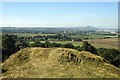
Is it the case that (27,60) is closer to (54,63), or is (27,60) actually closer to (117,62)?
(54,63)

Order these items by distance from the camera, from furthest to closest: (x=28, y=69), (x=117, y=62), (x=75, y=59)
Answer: (x=117, y=62)
(x=75, y=59)
(x=28, y=69)

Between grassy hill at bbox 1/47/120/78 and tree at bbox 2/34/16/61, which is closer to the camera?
grassy hill at bbox 1/47/120/78

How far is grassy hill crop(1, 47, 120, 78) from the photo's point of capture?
60.5 feet

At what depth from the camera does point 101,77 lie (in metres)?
18.0

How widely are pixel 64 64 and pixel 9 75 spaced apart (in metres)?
4.83

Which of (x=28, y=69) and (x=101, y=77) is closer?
(x=101, y=77)

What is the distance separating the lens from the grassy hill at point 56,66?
18.4m

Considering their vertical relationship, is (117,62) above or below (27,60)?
below

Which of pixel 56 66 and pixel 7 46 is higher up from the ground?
pixel 7 46

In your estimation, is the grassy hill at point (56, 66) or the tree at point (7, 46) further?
the tree at point (7, 46)

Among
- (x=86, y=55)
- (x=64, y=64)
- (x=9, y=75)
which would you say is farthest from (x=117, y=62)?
(x=9, y=75)

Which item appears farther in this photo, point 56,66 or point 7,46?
point 7,46

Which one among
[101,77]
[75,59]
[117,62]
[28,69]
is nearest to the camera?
[101,77]

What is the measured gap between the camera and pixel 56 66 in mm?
19750
